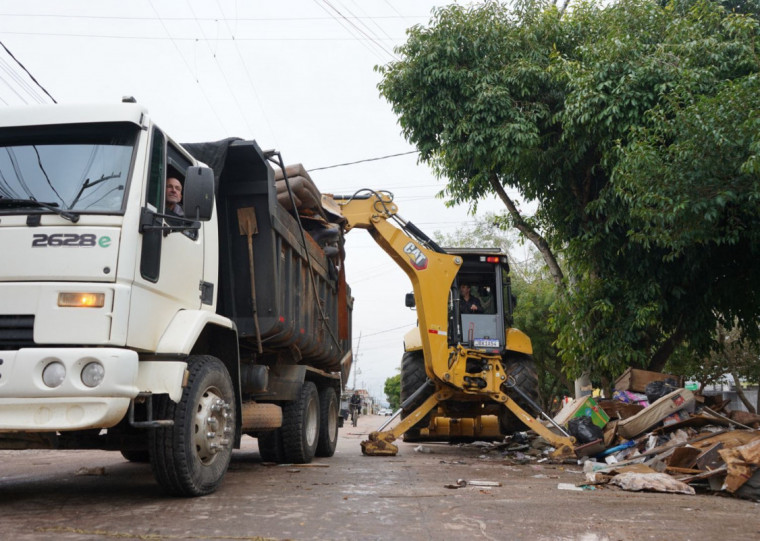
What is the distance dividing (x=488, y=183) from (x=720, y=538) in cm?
1038

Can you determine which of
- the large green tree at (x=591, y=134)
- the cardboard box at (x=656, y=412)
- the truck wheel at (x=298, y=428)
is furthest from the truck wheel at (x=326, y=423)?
the large green tree at (x=591, y=134)

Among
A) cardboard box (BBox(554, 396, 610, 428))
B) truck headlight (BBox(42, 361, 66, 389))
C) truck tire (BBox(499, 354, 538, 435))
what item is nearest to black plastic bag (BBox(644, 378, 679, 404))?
cardboard box (BBox(554, 396, 610, 428))

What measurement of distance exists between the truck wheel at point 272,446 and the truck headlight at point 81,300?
4.49m

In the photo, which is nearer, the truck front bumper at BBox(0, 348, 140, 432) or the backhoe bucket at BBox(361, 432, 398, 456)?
the truck front bumper at BBox(0, 348, 140, 432)

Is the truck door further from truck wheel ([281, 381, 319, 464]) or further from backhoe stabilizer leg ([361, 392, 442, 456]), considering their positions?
backhoe stabilizer leg ([361, 392, 442, 456])

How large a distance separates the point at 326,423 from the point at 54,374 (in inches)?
244

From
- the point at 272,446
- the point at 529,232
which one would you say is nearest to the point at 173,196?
the point at 272,446

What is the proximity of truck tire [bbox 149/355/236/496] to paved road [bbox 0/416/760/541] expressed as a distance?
0.17 m

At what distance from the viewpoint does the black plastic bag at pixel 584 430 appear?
10133mm

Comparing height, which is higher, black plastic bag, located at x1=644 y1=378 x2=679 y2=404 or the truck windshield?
the truck windshield

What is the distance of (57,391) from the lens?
4.37 meters

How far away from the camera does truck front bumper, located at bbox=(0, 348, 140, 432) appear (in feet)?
14.3

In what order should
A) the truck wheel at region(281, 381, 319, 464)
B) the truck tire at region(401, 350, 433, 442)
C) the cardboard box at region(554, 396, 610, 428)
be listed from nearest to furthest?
the truck wheel at region(281, 381, 319, 464)
the cardboard box at region(554, 396, 610, 428)
the truck tire at region(401, 350, 433, 442)

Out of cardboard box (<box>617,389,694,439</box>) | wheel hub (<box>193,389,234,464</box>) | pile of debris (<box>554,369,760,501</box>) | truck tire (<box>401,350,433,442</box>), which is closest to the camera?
wheel hub (<box>193,389,234,464</box>)
